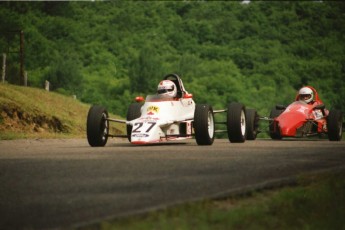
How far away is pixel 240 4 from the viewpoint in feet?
527

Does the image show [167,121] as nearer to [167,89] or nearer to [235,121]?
[167,89]

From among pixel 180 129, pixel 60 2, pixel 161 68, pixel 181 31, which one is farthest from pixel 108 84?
pixel 180 129

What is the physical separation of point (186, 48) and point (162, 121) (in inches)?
4749

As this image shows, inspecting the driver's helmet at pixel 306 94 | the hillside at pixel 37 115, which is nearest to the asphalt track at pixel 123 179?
the driver's helmet at pixel 306 94

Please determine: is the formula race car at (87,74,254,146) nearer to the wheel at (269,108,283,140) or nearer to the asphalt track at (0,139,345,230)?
the asphalt track at (0,139,345,230)

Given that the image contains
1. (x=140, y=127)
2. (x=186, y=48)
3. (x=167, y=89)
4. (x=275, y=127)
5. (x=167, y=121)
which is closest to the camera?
(x=140, y=127)

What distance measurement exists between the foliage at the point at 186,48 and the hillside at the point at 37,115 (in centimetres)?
6822

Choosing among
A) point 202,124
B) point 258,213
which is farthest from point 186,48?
point 258,213

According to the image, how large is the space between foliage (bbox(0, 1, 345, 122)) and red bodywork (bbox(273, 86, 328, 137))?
273 ft

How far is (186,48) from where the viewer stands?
139 m

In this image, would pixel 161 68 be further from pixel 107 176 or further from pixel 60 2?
pixel 107 176

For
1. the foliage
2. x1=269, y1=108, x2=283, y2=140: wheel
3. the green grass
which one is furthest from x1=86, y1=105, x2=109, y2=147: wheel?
the foliage

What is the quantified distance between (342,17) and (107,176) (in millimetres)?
148229

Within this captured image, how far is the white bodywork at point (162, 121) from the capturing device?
18.0 m
